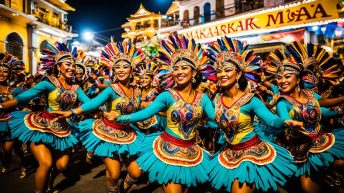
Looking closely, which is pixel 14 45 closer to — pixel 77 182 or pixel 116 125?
pixel 77 182

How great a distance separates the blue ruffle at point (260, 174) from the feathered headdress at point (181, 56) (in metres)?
1.26

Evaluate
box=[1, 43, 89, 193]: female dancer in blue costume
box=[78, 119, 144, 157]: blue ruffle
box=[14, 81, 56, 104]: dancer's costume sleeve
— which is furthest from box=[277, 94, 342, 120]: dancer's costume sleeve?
box=[14, 81, 56, 104]: dancer's costume sleeve

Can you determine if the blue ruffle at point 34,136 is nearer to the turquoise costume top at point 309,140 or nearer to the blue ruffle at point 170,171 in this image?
the blue ruffle at point 170,171

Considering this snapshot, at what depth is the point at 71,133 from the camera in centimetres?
432

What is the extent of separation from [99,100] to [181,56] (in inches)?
54.6

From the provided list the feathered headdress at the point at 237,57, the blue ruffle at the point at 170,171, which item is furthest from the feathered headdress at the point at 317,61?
the blue ruffle at the point at 170,171

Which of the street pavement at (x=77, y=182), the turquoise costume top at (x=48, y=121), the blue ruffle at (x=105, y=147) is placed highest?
the turquoise costume top at (x=48, y=121)

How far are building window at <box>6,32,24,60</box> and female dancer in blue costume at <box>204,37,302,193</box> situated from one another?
23907 mm

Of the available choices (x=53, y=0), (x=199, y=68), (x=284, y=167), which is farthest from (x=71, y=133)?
(x=53, y=0)

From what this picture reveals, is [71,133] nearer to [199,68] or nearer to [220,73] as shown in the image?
[199,68]

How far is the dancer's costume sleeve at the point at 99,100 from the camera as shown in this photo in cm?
356

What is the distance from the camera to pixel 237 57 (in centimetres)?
312

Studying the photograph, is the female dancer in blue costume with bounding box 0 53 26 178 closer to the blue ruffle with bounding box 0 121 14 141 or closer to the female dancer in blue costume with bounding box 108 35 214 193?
the blue ruffle with bounding box 0 121 14 141

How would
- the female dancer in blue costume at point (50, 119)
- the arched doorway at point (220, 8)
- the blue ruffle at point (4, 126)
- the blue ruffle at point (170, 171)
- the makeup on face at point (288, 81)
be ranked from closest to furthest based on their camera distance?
the blue ruffle at point (170, 171), the makeup on face at point (288, 81), the female dancer in blue costume at point (50, 119), the blue ruffle at point (4, 126), the arched doorway at point (220, 8)
